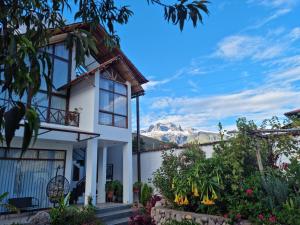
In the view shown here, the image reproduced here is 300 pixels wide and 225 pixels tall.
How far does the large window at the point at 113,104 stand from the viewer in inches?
525

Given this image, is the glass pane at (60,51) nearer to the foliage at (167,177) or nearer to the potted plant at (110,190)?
the potted plant at (110,190)

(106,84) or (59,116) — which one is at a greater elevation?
(106,84)

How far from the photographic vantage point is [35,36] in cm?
270

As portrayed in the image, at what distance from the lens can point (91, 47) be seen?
2.57 meters

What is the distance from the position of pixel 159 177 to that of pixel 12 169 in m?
6.49

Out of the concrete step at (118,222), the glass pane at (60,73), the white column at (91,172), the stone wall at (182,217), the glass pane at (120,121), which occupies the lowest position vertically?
the concrete step at (118,222)

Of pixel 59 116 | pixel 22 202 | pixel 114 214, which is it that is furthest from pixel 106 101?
pixel 22 202

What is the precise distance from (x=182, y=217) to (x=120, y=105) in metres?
7.89

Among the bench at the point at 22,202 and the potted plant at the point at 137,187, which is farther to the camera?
the potted plant at the point at 137,187

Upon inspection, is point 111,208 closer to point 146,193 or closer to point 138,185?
point 146,193

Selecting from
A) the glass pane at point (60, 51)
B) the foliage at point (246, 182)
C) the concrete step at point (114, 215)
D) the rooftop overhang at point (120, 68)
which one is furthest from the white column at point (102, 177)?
the glass pane at point (60, 51)

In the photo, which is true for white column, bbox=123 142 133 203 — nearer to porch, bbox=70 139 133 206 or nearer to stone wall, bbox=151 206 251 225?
porch, bbox=70 139 133 206

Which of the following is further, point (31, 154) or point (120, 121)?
point (120, 121)

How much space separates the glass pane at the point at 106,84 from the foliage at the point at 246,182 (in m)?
6.36
